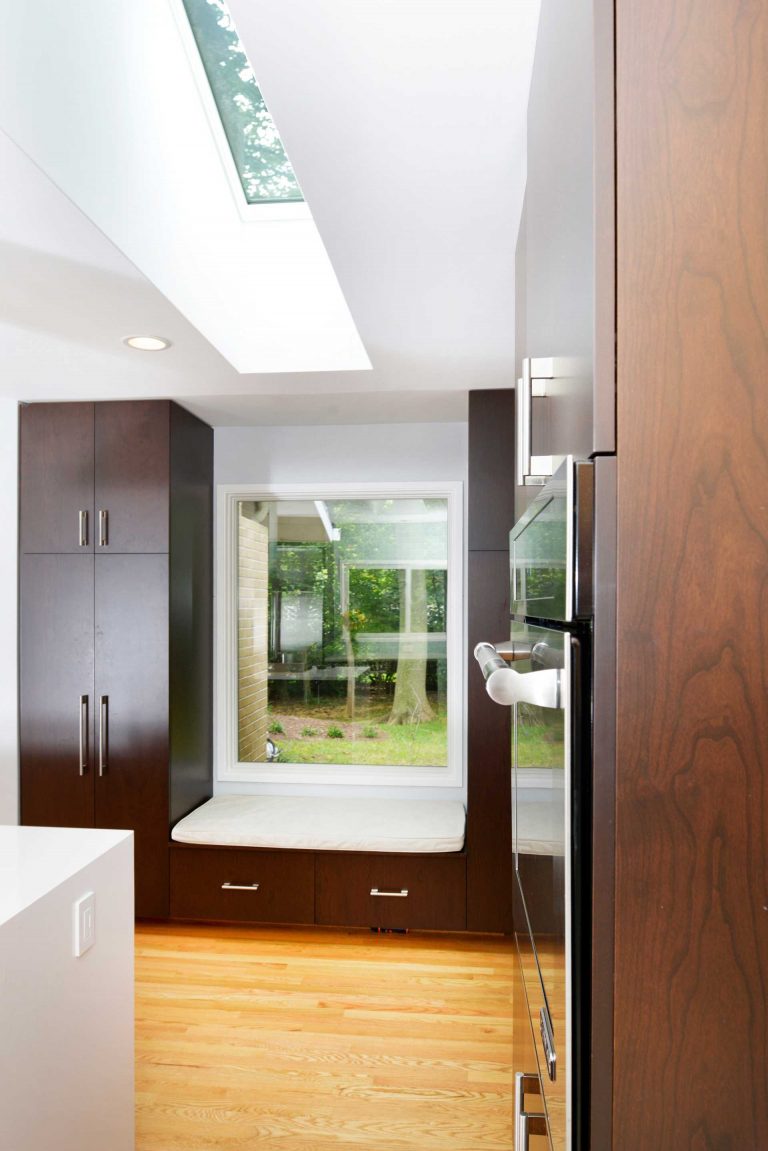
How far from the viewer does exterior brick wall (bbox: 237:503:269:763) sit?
4.01 metres

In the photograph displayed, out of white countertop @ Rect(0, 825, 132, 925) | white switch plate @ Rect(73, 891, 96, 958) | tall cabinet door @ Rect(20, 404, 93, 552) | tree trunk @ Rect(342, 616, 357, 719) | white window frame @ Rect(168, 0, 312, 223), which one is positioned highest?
white window frame @ Rect(168, 0, 312, 223)

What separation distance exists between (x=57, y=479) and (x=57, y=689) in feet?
3.12

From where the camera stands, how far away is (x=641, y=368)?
0.64 m

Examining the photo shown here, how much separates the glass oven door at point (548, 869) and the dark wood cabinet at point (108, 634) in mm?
2597

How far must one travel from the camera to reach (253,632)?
4023mm

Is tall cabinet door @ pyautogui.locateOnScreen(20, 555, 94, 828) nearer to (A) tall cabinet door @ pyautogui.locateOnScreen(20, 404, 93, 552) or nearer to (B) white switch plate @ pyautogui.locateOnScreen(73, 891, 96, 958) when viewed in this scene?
(A) tall cabinet door @ pyautogui.locateOnScreen(20, 404, 93, 552)

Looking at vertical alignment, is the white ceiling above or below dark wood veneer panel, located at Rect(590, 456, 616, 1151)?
above

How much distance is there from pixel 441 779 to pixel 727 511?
336cm

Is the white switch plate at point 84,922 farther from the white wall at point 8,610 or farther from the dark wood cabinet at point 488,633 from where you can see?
the white wall at point 8,610

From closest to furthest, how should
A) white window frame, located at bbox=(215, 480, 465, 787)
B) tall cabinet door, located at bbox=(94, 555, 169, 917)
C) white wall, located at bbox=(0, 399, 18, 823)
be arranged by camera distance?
1. tall cabinet door, located at bbox=(94, 555, 169, 917)
2. white wall, located at bbox=(0, 399, 18, 823)
3. white window frame, located at bbox=(215, 480, 465, 787)

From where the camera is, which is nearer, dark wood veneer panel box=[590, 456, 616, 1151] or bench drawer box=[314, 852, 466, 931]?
dark wood veneer panel box=[590, 456, 616, 1151]

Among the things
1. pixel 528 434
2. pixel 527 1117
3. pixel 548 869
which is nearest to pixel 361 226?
pixel 528 434

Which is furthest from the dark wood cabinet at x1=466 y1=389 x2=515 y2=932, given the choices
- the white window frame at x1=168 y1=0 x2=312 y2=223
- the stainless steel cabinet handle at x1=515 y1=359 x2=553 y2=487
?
the stainless steel cabinet handle at x1=515 y1=359 x2=553 y2=487

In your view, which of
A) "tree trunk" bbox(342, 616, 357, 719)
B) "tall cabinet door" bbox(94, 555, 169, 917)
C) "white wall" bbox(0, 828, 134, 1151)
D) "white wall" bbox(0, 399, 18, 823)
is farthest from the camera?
"tree trunk" bbox(342, 616, 357, 719)
